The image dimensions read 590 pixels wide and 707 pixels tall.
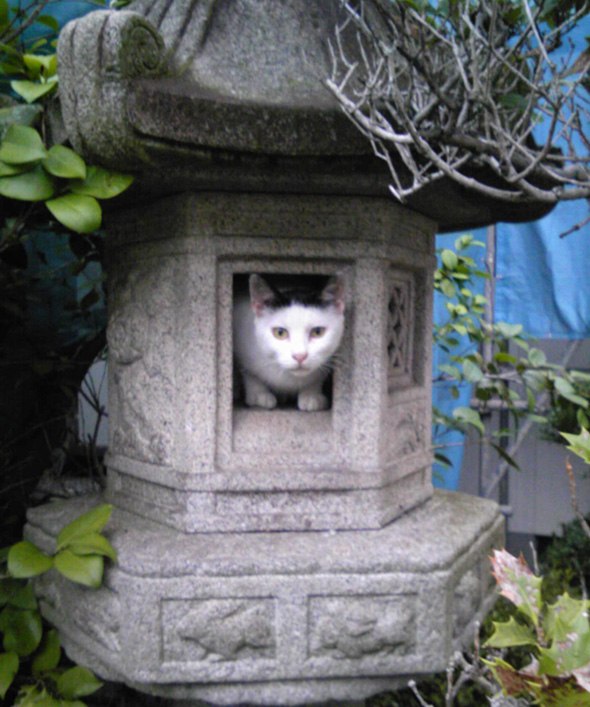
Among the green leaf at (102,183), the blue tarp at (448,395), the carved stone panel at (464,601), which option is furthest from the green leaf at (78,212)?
the blue tarp at (448,395)

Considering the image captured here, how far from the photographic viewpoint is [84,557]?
1660 millimetres

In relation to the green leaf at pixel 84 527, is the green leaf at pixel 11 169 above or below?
above

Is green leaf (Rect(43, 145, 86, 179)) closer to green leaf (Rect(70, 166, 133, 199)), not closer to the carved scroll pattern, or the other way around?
green leaf (Rect(70, 166, 133, 199))

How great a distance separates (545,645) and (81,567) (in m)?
1.15

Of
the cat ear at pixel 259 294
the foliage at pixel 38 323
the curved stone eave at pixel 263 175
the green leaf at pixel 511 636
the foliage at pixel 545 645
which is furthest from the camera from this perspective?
the foliage at pixel 38 323

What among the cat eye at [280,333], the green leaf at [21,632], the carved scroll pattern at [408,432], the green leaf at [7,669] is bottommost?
the green leaf at [7,669]

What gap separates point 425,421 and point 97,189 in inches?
55.8

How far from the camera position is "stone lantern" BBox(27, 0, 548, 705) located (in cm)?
149

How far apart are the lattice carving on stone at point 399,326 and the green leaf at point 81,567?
3.58 feet

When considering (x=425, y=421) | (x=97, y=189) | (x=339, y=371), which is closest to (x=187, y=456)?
(x=339, y=371)

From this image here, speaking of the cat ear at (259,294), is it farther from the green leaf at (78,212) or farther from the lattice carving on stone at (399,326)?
the green leaf at (78,212)

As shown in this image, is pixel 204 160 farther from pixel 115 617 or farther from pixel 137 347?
pixel 115 617

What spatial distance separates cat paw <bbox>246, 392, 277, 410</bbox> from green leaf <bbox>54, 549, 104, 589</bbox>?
0.74 metres

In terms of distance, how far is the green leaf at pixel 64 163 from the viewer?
154cm
